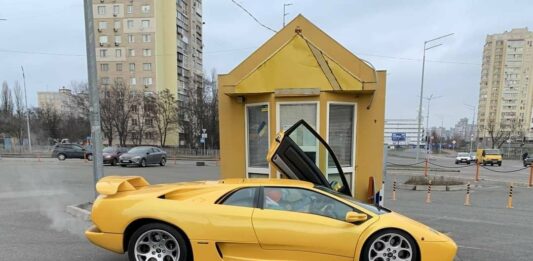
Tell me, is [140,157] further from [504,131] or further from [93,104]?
[504,131]

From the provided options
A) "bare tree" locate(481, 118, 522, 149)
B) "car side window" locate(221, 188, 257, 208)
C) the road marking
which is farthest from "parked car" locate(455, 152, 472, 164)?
"car side window" locate(221, 188, 257, 208)

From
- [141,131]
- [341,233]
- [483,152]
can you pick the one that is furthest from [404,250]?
[141,131]

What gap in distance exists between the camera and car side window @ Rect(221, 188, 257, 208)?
415 centimetres

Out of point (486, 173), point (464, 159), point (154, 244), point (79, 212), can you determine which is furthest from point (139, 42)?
point (154, 244)

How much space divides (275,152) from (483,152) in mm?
36668

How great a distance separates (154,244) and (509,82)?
97.1m

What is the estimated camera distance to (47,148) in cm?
4488

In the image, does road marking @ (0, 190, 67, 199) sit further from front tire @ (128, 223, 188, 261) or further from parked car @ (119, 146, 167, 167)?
parked car @ (119, 146, 167, 167)

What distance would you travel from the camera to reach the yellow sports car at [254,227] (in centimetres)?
396

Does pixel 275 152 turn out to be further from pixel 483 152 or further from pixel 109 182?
pixel 483 152

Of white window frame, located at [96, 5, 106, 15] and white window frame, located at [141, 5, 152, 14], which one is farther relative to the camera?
white window frame, located at [96, 5, 106, 15]

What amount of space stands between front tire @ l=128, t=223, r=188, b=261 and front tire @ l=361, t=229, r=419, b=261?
2.34 metres

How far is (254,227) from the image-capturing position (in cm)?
397

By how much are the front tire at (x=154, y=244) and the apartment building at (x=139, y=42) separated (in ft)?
189
